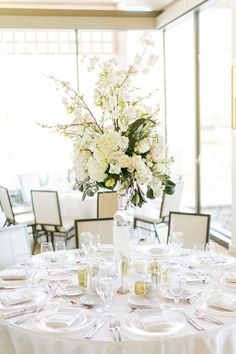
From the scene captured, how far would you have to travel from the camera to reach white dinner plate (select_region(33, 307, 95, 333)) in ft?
6.56

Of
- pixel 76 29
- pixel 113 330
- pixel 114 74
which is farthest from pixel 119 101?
pixel 76 29

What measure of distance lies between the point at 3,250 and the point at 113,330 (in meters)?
1.49

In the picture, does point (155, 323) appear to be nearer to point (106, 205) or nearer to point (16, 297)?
point (16, 297)

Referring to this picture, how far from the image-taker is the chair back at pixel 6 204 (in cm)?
567

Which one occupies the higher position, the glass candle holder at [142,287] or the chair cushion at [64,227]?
the glass candle holder at [142,287]

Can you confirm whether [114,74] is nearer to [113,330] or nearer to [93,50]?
[113,330]

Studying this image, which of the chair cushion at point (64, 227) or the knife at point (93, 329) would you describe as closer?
the knife at point (93, 329)

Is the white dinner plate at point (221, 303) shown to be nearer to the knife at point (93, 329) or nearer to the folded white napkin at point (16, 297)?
the knife at point (93, 329)

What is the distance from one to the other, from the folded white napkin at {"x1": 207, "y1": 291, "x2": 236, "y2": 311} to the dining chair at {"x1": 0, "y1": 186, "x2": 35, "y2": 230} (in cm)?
364

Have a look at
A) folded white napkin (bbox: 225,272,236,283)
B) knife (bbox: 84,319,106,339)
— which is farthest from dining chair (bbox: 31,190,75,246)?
knife (bbox: 84,319,106,339)

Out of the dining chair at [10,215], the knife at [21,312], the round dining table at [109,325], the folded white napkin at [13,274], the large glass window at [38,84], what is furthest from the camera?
the large glass window at [38,84]

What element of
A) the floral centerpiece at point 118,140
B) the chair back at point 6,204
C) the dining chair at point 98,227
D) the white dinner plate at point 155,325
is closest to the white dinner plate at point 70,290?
the white dinner plate at point 155,325

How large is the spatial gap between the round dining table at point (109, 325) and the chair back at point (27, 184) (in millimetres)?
4294

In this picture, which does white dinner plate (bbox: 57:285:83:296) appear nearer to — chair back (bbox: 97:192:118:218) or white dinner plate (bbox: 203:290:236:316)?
white dinner plate (bbox: 203:290:236:316)
